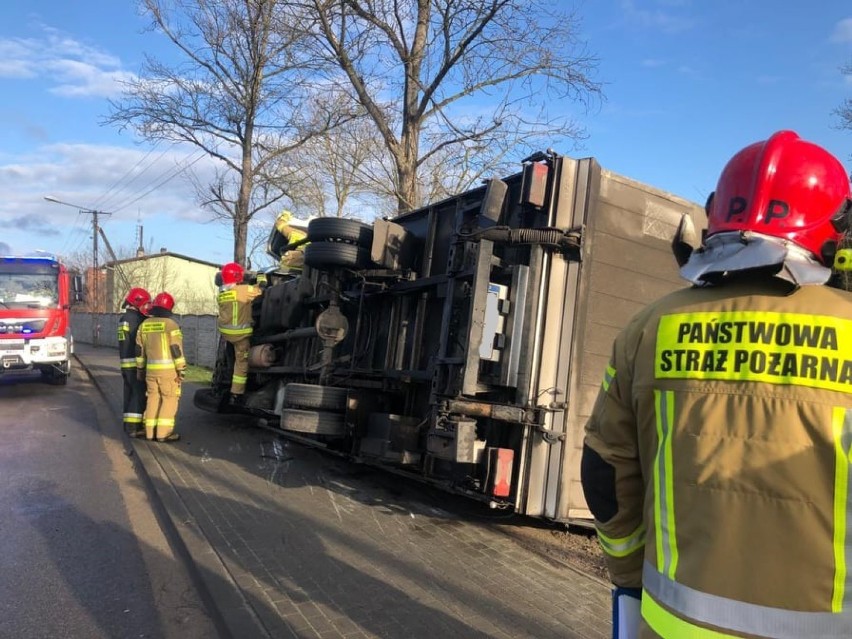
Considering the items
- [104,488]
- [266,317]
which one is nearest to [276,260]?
[266,317]

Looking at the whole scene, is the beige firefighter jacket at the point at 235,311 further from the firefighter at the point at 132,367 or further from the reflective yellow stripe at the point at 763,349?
the reflective yellow stripe at the point at 763,349

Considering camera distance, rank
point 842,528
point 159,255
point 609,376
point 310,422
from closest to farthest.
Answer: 1. point 842,528
2. point 609,376
3. point 310,422
4. point 159,255

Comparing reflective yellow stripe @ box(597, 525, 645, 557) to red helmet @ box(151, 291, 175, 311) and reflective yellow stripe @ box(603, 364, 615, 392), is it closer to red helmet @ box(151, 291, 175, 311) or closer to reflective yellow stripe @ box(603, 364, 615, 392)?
reflective yellow stripe @ box(603, 364, 615, 392)

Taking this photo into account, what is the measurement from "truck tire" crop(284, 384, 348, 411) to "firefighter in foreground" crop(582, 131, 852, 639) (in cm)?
389

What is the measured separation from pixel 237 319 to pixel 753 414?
7195mm

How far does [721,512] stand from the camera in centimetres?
130

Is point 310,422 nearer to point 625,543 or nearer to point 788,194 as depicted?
point 625,543

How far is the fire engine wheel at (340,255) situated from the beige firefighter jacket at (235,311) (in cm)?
256

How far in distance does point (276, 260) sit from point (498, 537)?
5.98 m

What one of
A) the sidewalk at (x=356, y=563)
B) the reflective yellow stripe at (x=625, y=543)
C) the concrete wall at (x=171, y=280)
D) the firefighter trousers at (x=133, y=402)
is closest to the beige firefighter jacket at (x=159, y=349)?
the firefighter trousers at (x=133, y=402)

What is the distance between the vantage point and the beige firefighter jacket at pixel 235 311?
7738mm

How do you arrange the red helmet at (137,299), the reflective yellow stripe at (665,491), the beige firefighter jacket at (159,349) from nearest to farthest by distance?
the reflective yellow stripe at (665,491)
the beige firefighter jacket at (159,349)
the red helmet at (137,299)

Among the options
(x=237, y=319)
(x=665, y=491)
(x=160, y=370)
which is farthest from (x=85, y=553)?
(x=665, y=491)

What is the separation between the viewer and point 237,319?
7.79 metres
